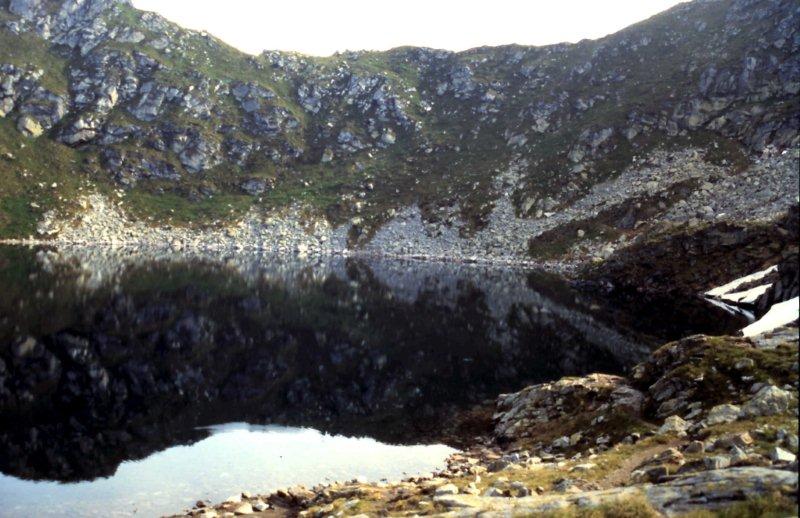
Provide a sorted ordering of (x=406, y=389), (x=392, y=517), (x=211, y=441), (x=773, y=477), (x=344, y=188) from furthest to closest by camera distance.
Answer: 1. (x=344, y=188)
2. (x=406, y=389)
3. (x=211, y=441)
4. (x=392, y=517)
5. (x=773, y=477)

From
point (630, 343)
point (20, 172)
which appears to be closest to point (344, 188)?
point (20, 172)

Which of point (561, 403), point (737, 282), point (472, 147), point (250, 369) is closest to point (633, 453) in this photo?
point (561, 403)

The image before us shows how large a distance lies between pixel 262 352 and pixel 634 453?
34.3m

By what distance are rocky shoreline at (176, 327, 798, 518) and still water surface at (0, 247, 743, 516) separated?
4041mm

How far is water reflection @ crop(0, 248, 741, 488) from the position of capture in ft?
101

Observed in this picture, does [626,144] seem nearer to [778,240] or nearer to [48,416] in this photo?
[778,240]

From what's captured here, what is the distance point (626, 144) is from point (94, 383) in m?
149

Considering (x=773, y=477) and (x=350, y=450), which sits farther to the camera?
(x=350, y=450)

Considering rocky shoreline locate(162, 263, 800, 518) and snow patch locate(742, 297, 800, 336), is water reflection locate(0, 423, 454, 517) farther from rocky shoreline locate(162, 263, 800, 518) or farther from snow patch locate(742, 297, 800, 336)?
snow patch locate(742, 297, 800, 336)

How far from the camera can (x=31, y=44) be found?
645 ft

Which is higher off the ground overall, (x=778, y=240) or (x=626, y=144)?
(x=626, y=144)

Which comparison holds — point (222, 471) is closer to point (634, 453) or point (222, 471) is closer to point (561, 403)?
→ point (634, 453)

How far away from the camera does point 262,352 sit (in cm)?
4819

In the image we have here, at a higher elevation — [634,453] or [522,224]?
[522,224]
